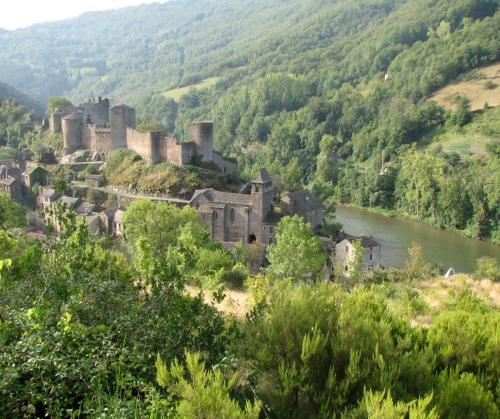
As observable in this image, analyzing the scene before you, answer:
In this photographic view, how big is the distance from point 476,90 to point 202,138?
170ft

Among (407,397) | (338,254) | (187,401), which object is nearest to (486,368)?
(407,397)

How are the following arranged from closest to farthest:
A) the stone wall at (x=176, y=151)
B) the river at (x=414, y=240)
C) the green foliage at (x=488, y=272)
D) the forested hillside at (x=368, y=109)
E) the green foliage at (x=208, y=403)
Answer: the green foliage at (x=208, y=403)
the green foliage at (x=488, y=272)
the river at (x=414, y=240)
the stone wall at (x=176, y=151)
the forested hillside at (x=368, y=109)

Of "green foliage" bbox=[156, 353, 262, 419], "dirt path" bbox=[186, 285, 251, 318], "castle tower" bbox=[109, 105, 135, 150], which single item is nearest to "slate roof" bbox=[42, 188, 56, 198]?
"castle tower" bbox=[109, 105, 135, 150]

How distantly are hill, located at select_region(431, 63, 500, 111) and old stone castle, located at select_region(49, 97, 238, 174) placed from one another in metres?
44.3

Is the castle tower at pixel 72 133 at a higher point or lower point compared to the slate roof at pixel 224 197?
higher

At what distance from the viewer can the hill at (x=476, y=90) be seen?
75.6 meters

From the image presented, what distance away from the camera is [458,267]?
41.1 meters

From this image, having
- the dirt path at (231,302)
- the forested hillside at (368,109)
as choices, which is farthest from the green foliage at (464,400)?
the forested hillside at (368,109)

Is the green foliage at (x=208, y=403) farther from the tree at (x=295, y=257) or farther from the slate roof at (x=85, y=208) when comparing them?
the slate roof at (x=85, y=208)

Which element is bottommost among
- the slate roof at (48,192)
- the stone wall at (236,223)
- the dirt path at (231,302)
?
the stone wall at (236,223)

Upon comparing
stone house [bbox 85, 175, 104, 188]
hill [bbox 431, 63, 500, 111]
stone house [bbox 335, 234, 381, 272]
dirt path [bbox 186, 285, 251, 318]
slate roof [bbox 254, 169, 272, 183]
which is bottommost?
stone house [bbox 335, 234, 381, 272]

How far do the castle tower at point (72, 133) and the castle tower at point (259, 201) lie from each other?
2133cm

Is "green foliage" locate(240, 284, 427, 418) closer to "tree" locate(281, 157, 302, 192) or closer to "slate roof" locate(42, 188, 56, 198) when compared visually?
"slate roof" locate(42, 188, 56, 198)

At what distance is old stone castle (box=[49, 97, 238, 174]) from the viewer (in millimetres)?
44250
